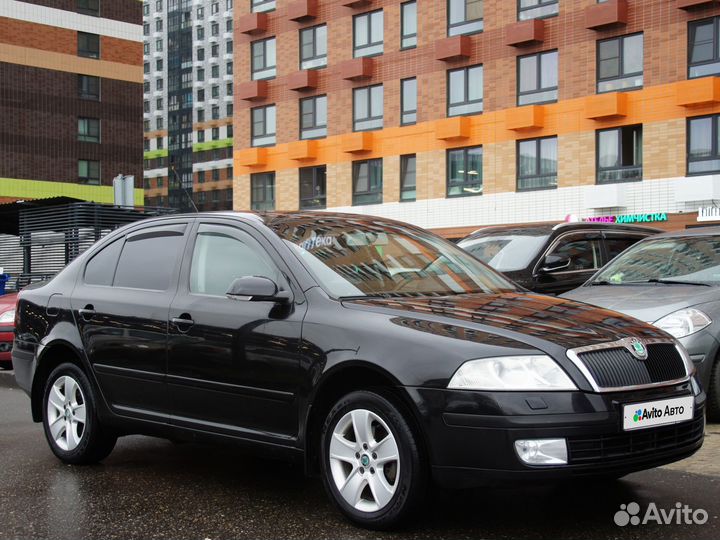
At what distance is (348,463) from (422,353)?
0.70 meters

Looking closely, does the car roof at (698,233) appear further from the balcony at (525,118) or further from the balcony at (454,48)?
the balcony at (454,48)

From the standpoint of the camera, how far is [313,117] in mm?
41312

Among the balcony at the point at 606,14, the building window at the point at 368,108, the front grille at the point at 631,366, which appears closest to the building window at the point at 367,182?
the building window at the point at 368,108

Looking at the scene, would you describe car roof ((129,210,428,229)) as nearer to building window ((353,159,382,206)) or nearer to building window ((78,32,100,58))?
building window ((353,159,382,206))

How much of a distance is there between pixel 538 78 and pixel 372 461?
31027 mm

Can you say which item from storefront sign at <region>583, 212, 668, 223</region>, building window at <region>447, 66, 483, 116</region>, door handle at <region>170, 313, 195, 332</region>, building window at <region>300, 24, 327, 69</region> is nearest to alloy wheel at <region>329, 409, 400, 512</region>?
Result: door handle at <region>170, 313, 195, 332</region>

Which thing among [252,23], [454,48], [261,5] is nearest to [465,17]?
[454,48]

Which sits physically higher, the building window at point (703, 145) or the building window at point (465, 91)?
the building window at point (465, 91)

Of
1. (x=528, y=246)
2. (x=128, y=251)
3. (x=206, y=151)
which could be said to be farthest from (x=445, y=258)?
(x=206, y=151)

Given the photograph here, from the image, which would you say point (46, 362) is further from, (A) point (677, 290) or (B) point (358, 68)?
(B) point (358, 68)

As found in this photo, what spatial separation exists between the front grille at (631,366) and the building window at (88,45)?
177 ft

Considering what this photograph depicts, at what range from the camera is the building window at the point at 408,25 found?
37.8 m

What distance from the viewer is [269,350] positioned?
16.4 ft

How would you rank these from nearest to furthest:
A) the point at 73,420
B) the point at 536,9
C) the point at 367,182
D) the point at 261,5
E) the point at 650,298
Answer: the point at 73,420 → the point at 650,298 → the point at 536,9 → the point at 367,182 → the point at 261,5
